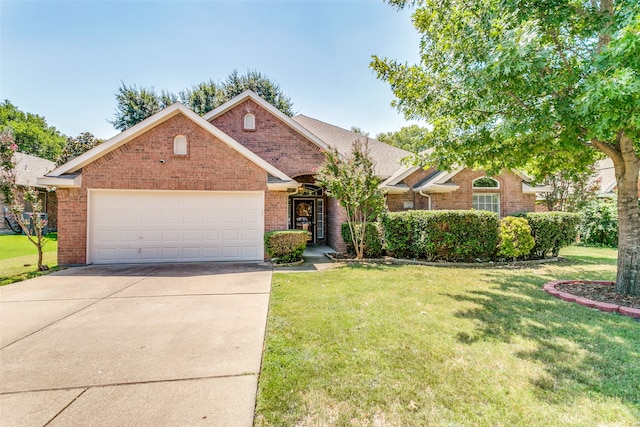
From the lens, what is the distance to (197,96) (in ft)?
79.3

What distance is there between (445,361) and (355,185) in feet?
23.8

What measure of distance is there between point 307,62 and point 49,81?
11.6 metres

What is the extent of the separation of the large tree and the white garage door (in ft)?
21.5

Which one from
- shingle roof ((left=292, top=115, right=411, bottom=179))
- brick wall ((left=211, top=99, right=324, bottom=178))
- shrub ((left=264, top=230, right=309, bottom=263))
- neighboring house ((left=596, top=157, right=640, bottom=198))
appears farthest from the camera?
neighboring house ((left=596, top=157, right=640, bottom=198))

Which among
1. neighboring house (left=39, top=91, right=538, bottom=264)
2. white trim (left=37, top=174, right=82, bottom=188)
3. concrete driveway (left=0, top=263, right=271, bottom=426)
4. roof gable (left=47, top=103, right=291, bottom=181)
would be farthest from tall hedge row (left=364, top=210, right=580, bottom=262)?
white trim (left=37, top=174, right=82, bottom=188)

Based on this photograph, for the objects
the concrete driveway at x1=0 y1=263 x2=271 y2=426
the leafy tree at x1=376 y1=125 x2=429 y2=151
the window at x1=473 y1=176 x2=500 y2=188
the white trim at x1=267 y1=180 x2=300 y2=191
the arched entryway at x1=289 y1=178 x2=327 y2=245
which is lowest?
the concrete driveway at x1=0 y1=263 x2=271 y2=426

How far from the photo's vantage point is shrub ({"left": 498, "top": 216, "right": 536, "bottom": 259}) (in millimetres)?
9539

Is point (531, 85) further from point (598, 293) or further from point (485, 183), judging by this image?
point (485, 183)

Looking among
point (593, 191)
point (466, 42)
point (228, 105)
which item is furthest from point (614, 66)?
point (593, 191)

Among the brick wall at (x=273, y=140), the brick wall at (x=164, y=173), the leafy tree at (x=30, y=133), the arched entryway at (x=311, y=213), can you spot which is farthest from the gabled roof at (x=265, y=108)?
the leafy tree at (x=30, y=133)

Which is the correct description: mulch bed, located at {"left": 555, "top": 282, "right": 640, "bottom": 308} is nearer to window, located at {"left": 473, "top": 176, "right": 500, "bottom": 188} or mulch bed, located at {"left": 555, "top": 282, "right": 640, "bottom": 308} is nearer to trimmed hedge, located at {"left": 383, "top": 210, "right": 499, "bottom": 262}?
trimmed hedge, located at {"left": 383, "top": 210, "right": 499, "bottom": 262}

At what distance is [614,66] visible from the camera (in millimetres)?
3744

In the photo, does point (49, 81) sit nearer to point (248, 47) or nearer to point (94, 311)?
point (248, 47)

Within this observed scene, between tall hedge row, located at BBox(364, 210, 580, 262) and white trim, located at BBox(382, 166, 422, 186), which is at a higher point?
white trim, located at BBox(382, 166, 422, 186)
